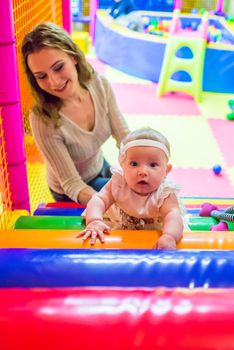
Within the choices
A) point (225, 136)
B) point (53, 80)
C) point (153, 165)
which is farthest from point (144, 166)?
point (225, 136)

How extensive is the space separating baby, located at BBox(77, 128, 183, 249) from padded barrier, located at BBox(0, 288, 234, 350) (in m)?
0.38

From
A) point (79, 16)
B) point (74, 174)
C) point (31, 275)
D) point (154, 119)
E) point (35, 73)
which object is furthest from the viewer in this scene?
point (79, 16)

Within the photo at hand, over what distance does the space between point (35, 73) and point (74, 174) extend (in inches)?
16.5

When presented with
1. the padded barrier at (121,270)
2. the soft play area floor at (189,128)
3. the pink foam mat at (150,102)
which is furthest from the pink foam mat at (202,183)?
the padded barrier at (121,270)

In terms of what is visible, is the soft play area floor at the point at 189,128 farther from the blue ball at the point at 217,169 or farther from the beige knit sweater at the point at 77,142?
the beige knit sweater at the point at 77,142

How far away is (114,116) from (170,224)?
2.86 feet

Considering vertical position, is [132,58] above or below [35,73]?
below

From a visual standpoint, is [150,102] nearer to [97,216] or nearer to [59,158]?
[59,158]

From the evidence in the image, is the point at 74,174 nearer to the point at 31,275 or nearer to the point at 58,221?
the point at 58,221

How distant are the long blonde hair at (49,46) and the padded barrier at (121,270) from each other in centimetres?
89

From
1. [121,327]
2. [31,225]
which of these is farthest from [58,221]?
[121,327]

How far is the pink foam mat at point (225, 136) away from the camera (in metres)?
3.34

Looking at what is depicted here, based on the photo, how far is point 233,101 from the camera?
4.11m

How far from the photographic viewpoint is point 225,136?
363 centimetres
